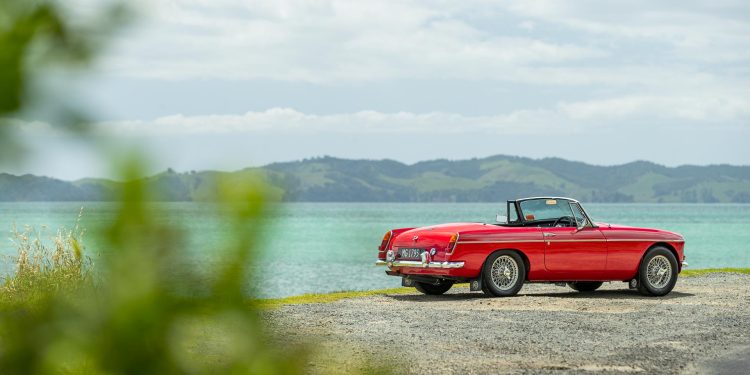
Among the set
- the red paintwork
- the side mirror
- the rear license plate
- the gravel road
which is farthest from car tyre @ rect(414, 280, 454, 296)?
the side mirror

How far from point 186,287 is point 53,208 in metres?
0.63

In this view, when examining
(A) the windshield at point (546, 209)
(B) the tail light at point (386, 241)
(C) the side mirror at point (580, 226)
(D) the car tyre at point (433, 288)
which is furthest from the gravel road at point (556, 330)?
(A) the windshield at point (546, 209)

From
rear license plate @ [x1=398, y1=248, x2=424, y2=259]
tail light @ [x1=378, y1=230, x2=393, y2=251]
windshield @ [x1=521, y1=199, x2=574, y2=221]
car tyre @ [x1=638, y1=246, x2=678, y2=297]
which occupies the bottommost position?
car tyre @ [x1=638, y1=246, x2=678, y2=297]

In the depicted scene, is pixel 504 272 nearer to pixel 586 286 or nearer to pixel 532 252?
pixel 532 252

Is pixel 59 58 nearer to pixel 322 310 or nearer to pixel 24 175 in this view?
pixel 24 175

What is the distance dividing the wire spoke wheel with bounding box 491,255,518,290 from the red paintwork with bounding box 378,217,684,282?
0.64ft

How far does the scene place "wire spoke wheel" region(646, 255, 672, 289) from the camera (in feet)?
55.0

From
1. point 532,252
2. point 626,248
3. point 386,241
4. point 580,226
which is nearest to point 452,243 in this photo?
point 532,252

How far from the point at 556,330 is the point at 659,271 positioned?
5.44 metres

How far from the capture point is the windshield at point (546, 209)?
→ 53.8ft

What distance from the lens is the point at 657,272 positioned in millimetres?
16828

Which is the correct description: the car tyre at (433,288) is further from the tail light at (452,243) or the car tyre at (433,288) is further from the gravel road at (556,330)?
the tail light at (452,243)

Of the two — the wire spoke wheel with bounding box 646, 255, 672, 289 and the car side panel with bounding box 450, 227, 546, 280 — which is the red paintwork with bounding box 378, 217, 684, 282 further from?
the wire spoke wheel with bounding box 646, 255, 672, 289

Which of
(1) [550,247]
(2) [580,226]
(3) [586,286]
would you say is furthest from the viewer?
(3) [586,286]
